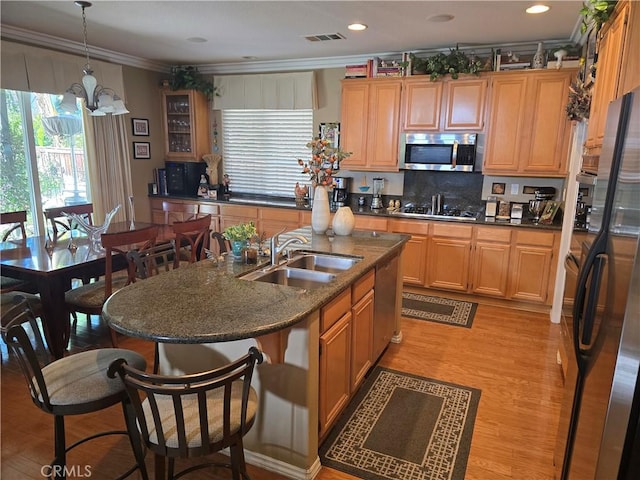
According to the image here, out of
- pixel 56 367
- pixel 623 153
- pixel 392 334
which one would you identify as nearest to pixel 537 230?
pixel 392 334

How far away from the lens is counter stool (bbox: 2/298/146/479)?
5.33 ft

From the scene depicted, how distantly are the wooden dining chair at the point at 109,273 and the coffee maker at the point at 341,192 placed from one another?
2506 mm

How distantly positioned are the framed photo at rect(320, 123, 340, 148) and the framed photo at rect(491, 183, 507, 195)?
6.16 feet

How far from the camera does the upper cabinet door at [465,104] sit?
168 inches

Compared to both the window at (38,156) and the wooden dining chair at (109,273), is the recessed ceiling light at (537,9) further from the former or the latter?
the window at (38,156)

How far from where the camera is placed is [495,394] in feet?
9.15

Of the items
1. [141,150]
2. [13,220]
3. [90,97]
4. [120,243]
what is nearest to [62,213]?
[13,220]

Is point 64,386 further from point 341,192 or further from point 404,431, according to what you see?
point 341,192

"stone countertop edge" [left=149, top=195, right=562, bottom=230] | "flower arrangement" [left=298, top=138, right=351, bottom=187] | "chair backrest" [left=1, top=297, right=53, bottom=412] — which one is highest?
"flower arrangement" [left=298, top=138, right=351, bottom=187]

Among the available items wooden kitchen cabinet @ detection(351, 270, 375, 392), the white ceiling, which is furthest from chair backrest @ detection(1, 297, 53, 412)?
the white ceiling

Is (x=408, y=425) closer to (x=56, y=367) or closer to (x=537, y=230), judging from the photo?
(x=56, y=367)

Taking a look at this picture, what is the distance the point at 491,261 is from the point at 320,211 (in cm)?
202

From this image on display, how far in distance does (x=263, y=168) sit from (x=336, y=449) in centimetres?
431

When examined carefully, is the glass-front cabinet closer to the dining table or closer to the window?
the window
